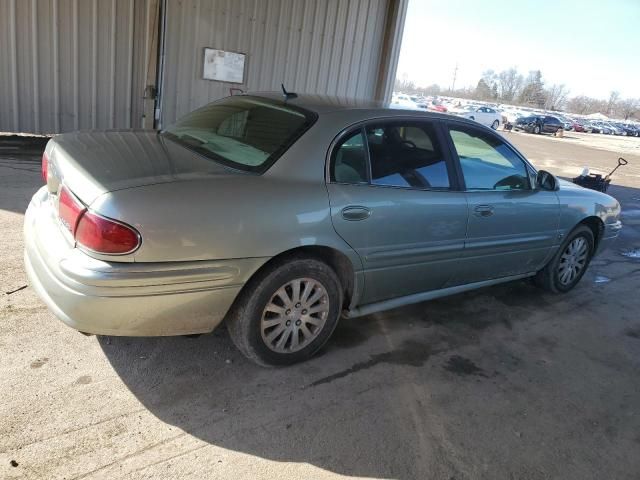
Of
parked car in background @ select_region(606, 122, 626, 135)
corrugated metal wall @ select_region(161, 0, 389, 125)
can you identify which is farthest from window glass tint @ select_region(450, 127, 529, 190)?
parked car in background @ select_region(606, 122, 626, 135)

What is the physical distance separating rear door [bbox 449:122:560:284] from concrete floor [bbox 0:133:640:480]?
0.55m

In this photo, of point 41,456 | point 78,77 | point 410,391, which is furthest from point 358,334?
point 78,77

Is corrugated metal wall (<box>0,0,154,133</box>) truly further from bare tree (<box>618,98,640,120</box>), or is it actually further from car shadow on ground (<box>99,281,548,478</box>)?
bare tree (<box>618,98,640,120</box>)

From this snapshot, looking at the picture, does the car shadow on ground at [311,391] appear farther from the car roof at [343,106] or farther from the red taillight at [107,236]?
the car roof at [343,106]

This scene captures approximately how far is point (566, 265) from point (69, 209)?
424cm

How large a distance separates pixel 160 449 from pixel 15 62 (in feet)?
25.6

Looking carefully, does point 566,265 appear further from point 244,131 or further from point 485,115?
point 485,115

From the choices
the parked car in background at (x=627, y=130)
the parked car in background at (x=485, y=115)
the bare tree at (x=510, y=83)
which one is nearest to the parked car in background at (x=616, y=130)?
the parked car in background at (x=627, y=130)

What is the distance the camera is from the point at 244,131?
3359mm

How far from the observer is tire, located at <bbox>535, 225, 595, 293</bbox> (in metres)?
4.81

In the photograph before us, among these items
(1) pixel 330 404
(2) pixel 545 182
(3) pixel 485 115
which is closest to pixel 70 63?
(2) pixel 545 182

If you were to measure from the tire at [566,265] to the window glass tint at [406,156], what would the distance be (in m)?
1.81

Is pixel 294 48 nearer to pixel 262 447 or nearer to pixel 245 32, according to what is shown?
pixel 245 32

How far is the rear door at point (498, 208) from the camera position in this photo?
12.5 feet
